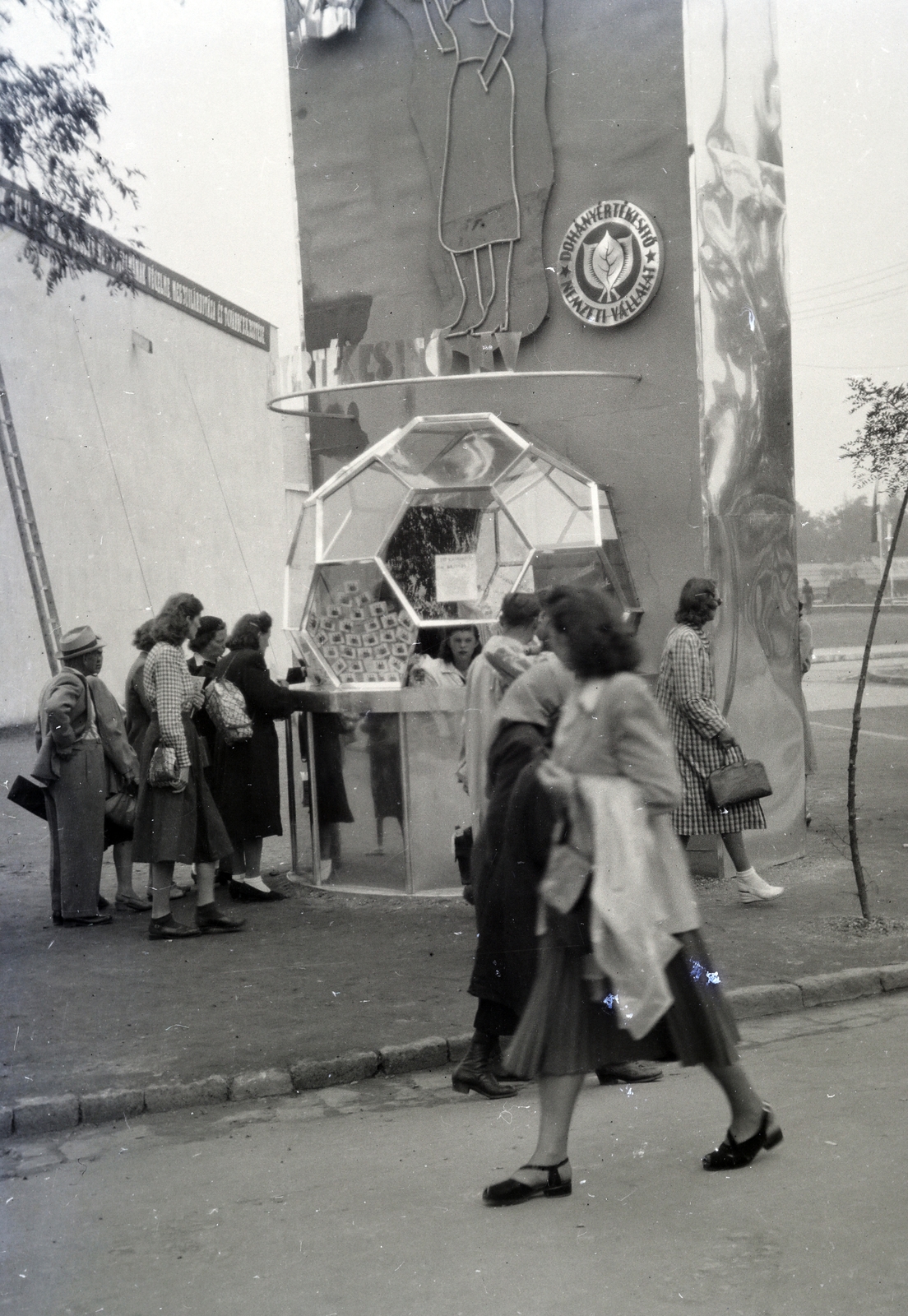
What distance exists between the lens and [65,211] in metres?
7.57

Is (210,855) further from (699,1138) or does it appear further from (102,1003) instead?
(699,1138)

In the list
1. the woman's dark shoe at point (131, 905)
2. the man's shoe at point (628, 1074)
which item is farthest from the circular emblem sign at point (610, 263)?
the man's shoe at point (628, 1074)

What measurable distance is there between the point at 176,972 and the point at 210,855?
1.04 m

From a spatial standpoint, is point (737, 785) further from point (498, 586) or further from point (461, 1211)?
point (461, 1211)

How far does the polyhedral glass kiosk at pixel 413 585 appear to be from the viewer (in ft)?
29.3

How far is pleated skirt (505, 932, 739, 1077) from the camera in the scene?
4.22 m

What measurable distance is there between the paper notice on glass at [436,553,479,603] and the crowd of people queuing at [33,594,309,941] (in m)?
1.25

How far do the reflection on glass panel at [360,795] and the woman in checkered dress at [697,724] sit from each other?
1.77 meters

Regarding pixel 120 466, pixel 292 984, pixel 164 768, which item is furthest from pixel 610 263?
pixel 120 466

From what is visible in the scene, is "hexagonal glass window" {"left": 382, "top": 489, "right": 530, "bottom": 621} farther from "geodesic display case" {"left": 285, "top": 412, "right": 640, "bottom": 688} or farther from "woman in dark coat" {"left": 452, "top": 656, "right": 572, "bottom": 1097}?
"woman in dark coat" {"left": 452, "top": 656, "right": 572, "bottom": 1097}

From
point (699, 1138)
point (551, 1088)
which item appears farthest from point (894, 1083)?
point (551, 1088)

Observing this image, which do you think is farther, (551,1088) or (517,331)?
(517,331)

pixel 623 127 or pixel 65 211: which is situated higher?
pixel 623 127

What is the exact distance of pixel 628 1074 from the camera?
554 centimetres
